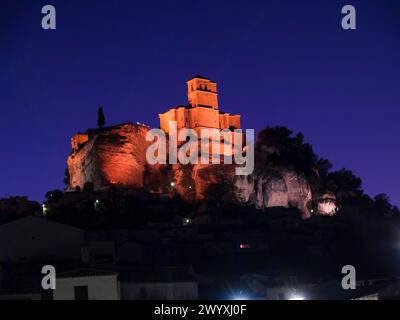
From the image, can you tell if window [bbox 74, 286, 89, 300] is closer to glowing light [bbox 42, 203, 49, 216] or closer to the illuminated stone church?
glowing light [bbox 42, 203, 49, 216]

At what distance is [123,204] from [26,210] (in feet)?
29.8

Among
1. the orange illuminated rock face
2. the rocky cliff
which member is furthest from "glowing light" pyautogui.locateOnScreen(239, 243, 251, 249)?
the orange illuminated rock face

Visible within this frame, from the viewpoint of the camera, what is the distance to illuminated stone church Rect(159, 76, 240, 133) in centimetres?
7419

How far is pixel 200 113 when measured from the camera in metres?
74.8

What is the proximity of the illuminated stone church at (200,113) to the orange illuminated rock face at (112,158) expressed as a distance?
14.7 feet

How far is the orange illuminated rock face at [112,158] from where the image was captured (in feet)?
220

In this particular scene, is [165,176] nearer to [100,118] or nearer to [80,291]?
[100,118]

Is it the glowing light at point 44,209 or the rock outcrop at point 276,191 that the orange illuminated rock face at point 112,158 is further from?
the rock outcrop at point 276,191

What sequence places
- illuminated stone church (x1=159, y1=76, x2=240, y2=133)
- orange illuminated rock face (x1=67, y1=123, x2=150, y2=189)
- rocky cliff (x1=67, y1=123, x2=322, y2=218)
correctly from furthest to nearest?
1. illuminated stone church (x1=159, y1=76, x2=240, y2=133)
2. orange illuminated rock face (x1=67, y1=123, x2=150, y2=189)
3. rocky cliff (x1=67, y1=123, x2=322, y2=218)

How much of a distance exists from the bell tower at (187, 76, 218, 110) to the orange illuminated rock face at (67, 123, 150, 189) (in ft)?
28.6

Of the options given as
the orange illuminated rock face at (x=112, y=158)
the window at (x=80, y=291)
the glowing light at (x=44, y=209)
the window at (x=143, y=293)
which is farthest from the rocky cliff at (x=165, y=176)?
the window at (x=80, y=291)

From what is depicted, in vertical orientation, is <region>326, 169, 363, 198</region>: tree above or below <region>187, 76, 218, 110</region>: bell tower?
below

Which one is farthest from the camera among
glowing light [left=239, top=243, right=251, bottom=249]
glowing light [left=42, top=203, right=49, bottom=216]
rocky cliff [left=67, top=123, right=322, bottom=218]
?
rocky cliff [left=67, top=123, right=322, bottom=218]
